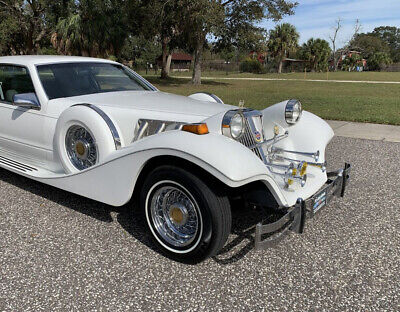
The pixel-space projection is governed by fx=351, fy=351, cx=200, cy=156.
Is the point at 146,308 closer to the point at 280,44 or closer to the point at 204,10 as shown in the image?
the point at 204,10

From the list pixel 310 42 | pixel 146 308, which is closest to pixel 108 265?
pixel 146 308

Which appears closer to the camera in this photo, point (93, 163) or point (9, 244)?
point (9, 244)

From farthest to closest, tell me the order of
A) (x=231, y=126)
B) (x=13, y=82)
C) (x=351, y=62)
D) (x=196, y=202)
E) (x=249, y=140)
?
(x=351, y=62)
(x=13, y=82)
(x=249, y=140)
(x=231, y=126)
(x=196, y=202)

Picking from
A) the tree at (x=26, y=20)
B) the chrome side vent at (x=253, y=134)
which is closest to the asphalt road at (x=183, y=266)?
the chrome side vent at (x=253, y=134)

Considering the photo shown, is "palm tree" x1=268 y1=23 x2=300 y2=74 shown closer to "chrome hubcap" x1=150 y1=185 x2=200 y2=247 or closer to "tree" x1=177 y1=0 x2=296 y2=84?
"tree" x1=177 y1=0 x2=296 y2=84

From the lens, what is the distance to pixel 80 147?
3.52 meters

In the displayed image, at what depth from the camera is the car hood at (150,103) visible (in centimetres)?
334

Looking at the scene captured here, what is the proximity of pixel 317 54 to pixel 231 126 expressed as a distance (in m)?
59.7

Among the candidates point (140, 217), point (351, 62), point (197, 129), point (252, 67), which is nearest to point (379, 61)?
point (351, 62)

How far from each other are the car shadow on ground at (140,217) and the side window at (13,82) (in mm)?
1179

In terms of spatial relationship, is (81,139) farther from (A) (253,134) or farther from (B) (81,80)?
(A) (253,134)

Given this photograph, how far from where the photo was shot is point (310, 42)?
5894cm

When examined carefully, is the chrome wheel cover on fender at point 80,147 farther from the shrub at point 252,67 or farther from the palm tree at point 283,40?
the palm tree at point 283,40

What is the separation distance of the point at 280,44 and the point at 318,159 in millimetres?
57013
